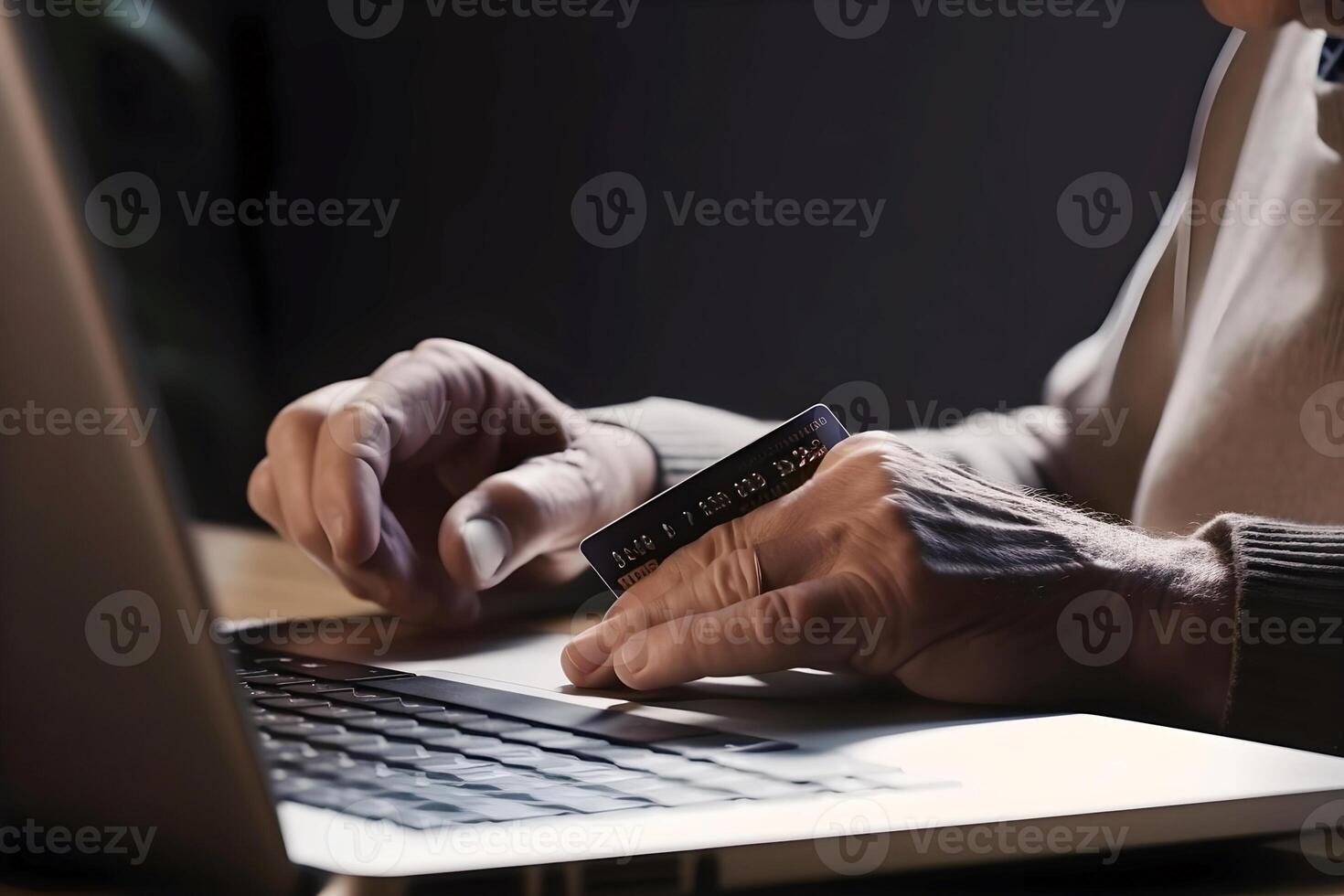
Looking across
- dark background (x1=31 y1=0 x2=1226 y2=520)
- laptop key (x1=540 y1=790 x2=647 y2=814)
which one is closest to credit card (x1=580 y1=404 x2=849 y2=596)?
laptop key (x1=540 y1=790 x2=647 y2=814)

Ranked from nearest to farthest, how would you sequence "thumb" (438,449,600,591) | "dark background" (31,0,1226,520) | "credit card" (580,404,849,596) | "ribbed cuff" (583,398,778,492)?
"credit card" (580,404,849,596)
"thumb" (438,449,600,591)
"ribbed cuff" (583,398,778,492)
"dark background" (31,0,1226,520)

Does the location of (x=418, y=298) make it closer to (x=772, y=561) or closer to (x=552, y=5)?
(x=552, y=5)

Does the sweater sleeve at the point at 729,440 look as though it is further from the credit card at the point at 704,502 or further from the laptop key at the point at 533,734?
the laptop key at the point at 533,734

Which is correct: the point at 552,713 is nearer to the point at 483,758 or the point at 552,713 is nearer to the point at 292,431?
the point at 483,758

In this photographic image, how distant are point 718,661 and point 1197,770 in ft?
0.47

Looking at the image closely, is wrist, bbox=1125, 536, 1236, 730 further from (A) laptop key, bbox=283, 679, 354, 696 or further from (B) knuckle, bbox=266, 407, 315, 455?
(B) knuckle, bbox=266, 407, 315, 455

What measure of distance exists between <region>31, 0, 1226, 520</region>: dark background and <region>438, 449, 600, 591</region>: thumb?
76 centimetres

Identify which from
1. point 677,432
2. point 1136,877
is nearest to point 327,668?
point 1136,877

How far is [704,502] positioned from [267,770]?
22 centimetres

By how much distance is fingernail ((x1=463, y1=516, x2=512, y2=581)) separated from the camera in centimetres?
50

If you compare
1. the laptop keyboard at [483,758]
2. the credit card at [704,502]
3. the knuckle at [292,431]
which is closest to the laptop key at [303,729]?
the laptop keyboard at [483,758]

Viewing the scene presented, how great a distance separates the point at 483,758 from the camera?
27cm

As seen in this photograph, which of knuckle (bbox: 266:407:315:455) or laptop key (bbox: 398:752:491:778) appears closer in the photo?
laptop key (bbox: 398:752:491:778)

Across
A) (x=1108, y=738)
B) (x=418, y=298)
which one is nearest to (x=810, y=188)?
(x=418, y=298)
